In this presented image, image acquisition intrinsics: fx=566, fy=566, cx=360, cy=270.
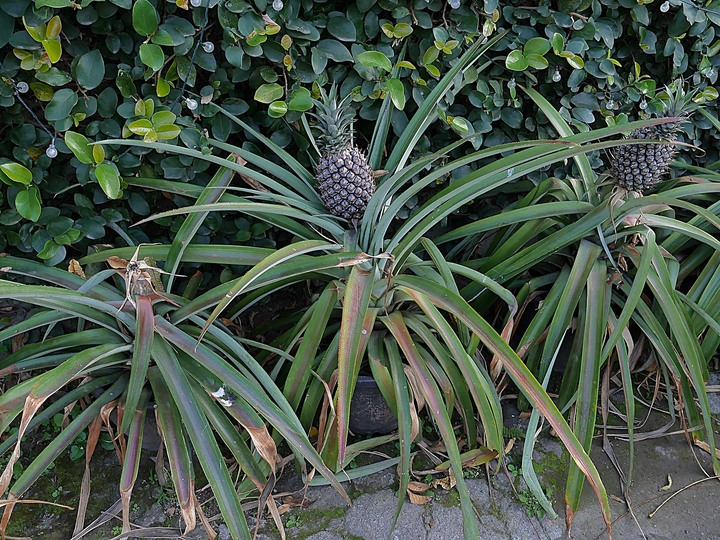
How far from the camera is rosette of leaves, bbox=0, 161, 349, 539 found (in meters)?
1.16

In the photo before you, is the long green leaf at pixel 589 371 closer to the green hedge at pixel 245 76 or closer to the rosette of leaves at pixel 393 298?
the rosette of leaves at pixel 393 298

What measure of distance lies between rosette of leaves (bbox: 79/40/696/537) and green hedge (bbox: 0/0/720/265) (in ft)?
0.40

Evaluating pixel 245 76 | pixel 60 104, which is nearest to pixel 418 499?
pixel 245 76

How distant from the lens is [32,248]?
155cm

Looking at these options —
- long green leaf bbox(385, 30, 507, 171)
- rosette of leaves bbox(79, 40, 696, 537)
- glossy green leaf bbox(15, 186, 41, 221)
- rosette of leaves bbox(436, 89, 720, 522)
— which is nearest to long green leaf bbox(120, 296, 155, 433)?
rosette of leaves bbox(79, 40, 696, 537)

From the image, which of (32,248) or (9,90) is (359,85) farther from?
(32,248)

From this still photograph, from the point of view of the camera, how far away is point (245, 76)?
150cm

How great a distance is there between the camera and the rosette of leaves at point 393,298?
1.15 meters

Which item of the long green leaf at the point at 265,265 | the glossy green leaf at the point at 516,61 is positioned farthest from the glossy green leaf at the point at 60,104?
the glossy green leaf at the point at 516,61

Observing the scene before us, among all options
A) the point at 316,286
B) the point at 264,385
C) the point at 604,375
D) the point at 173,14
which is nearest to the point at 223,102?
the point at 173,14

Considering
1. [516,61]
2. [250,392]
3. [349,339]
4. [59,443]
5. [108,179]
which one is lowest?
[59,443]

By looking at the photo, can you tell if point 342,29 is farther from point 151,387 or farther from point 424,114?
point 151,387

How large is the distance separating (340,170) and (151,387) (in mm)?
687

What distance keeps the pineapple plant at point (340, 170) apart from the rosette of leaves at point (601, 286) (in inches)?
13.1
